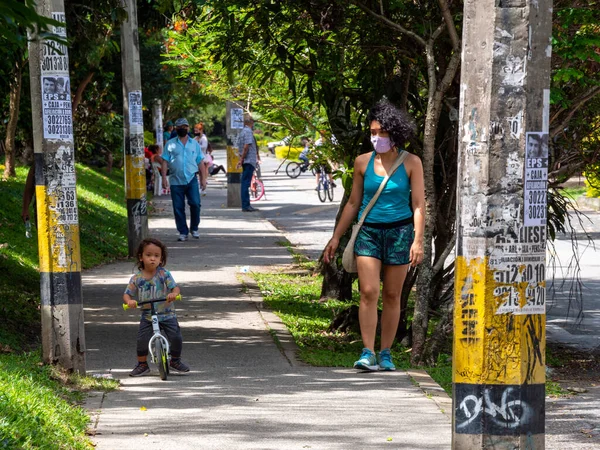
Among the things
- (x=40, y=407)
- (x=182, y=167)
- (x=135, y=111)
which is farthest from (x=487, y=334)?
(x=182, y=167)

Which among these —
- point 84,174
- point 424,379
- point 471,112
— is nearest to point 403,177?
point 424,379

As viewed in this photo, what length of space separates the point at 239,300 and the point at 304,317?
1148 mm

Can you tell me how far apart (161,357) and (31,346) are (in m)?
2.09

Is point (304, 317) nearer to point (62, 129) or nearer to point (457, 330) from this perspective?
point (62, 129)

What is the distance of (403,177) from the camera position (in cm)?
795

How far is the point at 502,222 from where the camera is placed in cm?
427

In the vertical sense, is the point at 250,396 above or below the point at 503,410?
below

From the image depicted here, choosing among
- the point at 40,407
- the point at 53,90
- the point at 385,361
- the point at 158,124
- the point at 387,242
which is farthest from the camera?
the point at 158,124

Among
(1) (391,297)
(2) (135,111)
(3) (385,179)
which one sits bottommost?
(1) (391,297)

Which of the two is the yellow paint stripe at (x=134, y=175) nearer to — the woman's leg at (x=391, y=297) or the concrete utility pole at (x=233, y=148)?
the woman's leg at (x=391, y=297)

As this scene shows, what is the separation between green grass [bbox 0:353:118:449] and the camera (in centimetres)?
554

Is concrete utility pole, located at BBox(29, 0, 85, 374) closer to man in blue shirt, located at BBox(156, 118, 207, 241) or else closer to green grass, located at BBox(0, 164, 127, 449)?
green grass, located at BBox(0, 164, 127, 449)

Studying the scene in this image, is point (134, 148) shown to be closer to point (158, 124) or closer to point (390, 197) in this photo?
point (390, 197)

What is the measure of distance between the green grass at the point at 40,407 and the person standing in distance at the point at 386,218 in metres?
1.91
